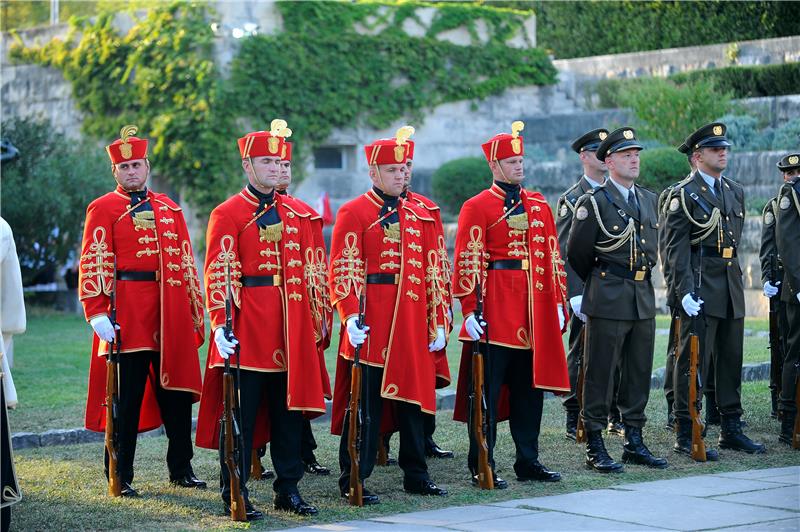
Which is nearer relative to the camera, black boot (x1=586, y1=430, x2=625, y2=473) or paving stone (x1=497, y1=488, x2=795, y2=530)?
paving stone (x1=497, y1=488, x2=795, y2=530)

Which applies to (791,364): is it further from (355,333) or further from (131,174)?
(131,174)

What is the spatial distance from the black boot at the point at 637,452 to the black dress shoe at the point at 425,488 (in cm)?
151

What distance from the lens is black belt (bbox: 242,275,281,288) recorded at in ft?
24.8

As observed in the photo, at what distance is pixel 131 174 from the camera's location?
8.30 meters

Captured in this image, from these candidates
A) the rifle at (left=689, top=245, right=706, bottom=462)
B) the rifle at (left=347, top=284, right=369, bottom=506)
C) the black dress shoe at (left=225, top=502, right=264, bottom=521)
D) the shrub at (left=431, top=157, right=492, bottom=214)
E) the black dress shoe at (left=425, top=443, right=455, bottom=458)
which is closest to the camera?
the black dress shoe at (left=225, top=502, right=264, bottom=521)

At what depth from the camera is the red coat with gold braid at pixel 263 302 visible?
24.4 feet

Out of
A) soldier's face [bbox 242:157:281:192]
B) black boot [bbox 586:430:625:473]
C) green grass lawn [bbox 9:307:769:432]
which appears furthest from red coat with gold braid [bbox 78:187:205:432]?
black boot [bbox 586:430:625:473]

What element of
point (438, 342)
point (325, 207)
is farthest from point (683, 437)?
point (325, 207)

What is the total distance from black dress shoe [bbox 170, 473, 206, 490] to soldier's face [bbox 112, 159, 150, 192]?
72.0 inches

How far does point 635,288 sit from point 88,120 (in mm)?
17081

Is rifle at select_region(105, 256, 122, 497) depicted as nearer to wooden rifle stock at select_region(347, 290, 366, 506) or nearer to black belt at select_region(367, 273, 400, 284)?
wooden rifle stock at select_region(347, 290, 366, 506)

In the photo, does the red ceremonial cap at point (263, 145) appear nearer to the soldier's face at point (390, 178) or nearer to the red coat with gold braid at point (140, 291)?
the soldier's face at point (390, 178)

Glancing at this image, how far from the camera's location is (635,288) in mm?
8750

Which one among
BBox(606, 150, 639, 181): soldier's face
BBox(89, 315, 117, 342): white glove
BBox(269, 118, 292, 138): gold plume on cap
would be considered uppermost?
BBox(269, 118, 292, 138): gold plume on cap
